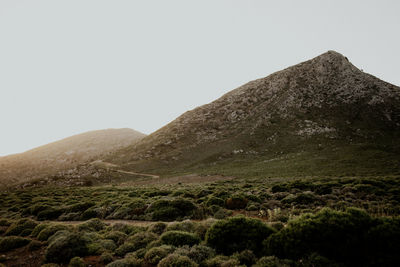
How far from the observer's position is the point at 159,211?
16.6m

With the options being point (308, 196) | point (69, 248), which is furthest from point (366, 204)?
point (69, 248)

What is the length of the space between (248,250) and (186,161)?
5975 cm

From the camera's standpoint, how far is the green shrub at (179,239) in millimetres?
9316

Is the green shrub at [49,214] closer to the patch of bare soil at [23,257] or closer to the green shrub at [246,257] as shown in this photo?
the patch of bare soil at [23,257]

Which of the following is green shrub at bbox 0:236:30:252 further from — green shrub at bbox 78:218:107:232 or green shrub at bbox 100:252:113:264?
green shrub at bbox 100:252:113:264

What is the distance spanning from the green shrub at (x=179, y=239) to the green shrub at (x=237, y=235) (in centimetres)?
Answer: 81

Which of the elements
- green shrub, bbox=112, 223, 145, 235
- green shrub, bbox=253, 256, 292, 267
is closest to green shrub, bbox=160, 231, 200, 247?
green shrub, bbox=112, 223, 145, 235

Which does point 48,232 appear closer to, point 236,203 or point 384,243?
point 236,203

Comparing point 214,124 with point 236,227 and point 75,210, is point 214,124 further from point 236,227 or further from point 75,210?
point 236,227

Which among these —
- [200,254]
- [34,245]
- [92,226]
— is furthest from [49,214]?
[200,254]

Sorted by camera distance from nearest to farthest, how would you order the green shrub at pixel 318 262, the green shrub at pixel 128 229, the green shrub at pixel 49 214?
the green shrub at pixel 318 262 < the green shrub at pixel 128 229 < the green shrub at pixel 49 214

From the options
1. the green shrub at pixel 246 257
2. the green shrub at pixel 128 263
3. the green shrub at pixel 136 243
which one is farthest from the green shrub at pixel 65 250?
the green shrub at pixel 246 257

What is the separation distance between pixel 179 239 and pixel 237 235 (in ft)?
9.68

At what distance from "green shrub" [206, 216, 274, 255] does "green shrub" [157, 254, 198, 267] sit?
1.70 meters
